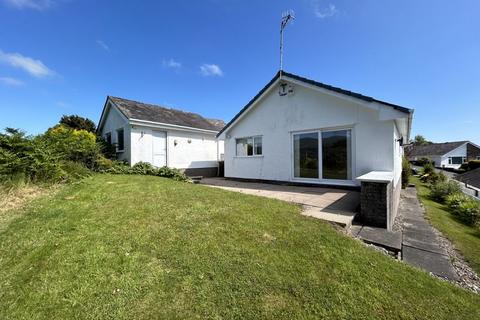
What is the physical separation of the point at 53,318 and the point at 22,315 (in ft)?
1.11

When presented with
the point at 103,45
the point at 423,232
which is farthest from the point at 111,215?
the point at 103,45

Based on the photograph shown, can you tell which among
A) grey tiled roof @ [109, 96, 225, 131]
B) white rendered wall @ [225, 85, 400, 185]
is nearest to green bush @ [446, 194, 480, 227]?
white rendered wall @ [225, 85, 400, 185]

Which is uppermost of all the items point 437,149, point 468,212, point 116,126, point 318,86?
point 318,86

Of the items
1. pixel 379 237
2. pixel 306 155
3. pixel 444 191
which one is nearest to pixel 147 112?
pixel 306 155

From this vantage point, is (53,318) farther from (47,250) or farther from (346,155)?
(346,155)

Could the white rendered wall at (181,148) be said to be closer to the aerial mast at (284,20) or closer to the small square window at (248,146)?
the small square window at (248,146)

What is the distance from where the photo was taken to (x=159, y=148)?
13102mm

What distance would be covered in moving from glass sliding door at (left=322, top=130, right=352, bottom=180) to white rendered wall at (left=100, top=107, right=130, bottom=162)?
1111cm

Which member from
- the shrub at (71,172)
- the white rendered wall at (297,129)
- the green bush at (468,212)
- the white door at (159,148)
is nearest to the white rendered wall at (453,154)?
the green bush at (468,212)

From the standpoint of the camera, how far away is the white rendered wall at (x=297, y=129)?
740 centimetres

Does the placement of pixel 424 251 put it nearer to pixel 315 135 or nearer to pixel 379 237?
pixel 379 237

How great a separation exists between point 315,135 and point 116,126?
13.0 metres

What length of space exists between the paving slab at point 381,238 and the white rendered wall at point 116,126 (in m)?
12.4

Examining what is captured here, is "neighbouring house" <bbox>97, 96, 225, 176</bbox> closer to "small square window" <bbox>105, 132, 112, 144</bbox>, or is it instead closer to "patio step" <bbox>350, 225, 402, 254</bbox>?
"small square window" <bbox>105, 132, 112, 144</bbox>
